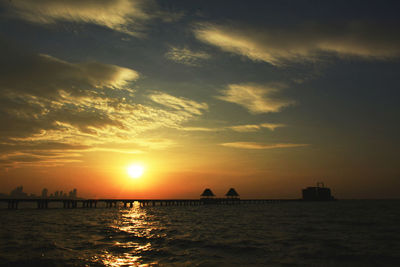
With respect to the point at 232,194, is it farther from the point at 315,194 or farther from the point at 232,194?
the point at 315,194

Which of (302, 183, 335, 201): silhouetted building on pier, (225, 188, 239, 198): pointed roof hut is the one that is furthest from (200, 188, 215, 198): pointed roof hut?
(302, 183, 335, 201): silhouetted building on pier

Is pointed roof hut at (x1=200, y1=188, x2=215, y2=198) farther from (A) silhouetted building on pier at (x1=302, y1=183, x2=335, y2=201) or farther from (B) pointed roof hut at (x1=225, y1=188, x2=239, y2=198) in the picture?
(A) silhouetted building on pier at (x1=302, y1=183, x2=335, y2=201)

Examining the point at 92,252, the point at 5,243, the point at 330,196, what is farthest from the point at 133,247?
the point at 330,196

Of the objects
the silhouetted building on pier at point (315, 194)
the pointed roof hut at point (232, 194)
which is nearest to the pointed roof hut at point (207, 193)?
the pointed roof hut at point (232, 194)

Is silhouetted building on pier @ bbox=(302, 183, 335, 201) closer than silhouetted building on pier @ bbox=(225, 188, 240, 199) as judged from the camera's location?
No

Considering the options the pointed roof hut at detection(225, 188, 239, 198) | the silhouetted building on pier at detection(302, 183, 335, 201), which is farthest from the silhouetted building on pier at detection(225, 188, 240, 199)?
the silhouetted building on pier at detection(302, 183, 335, 201)

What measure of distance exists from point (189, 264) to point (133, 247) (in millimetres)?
5592

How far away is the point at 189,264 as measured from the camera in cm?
1340

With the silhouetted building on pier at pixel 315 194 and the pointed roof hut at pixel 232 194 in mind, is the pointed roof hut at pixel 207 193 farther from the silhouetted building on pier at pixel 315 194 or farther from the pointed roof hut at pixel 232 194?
the silhouetted building on pier at pixel 315 194

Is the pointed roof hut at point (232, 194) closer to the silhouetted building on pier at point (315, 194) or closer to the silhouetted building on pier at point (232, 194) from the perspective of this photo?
the silhouetted building on pier at point (232, 194)

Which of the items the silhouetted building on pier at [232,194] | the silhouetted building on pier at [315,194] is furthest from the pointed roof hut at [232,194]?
the silhouetted building on pier at [315,194]

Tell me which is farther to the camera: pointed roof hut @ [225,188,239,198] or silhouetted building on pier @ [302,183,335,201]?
silhouetted building on pier @ [302,183,335,201]

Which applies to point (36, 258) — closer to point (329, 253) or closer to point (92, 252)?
point (92, 252)

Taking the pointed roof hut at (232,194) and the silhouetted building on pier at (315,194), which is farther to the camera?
the silhouetted building on pier at (315,194)
